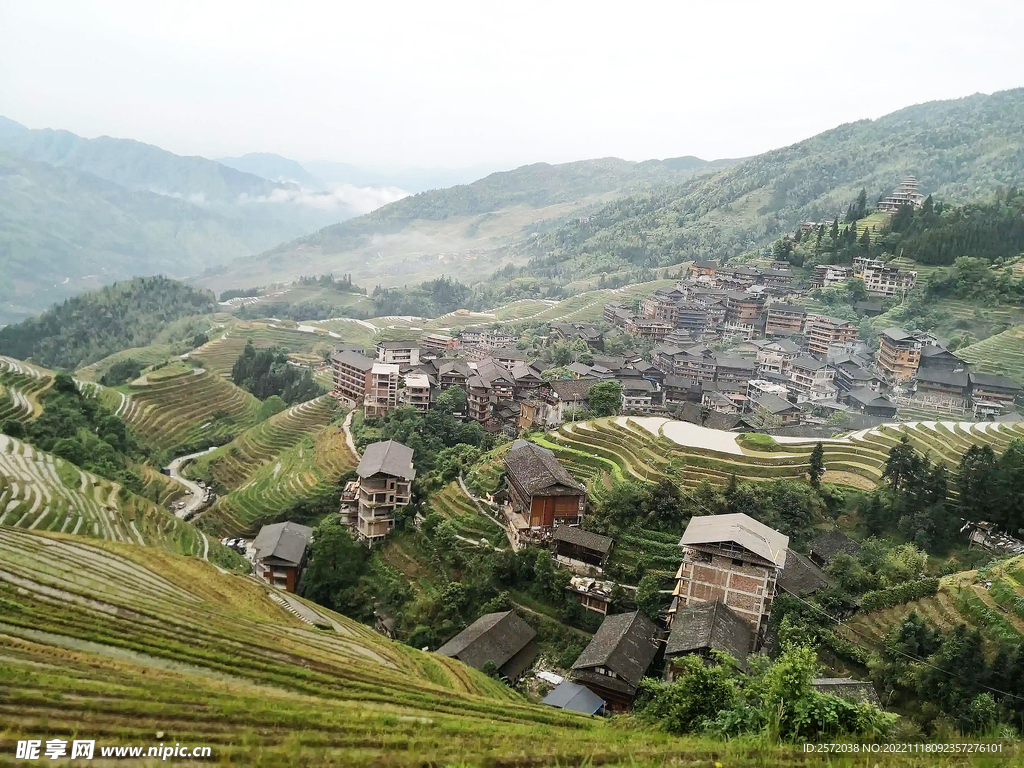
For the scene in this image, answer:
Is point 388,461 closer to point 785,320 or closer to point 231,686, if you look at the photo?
point 231,686

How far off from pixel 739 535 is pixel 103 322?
80734mm

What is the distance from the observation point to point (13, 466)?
22516 millimetres

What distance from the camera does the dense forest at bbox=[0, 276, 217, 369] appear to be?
69125 mm

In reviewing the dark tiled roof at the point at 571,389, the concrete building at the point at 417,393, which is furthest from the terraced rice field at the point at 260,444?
the dark tiled roof at the point at 571,389

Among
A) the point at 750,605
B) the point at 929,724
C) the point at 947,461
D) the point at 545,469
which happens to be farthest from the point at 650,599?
the point at 947,461

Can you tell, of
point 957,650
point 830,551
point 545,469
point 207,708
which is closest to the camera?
point 207,708

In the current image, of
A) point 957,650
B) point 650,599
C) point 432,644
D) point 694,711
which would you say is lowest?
point 432,644

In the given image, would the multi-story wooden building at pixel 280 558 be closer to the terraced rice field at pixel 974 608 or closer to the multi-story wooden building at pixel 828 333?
the terraced rice field at pixel 974 608

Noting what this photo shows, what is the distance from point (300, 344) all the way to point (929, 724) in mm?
62283

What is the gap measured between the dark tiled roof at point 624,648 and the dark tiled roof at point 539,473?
4.78m

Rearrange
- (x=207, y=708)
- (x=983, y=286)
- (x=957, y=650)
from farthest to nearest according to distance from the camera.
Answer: (x=983, y=286), (x=957, y=650), (x=207, y=708)

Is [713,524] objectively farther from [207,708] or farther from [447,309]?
[447,309]

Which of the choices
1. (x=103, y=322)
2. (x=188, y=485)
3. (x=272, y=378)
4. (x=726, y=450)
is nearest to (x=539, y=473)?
(x=726, y=450)

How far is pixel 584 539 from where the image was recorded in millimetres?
20047
